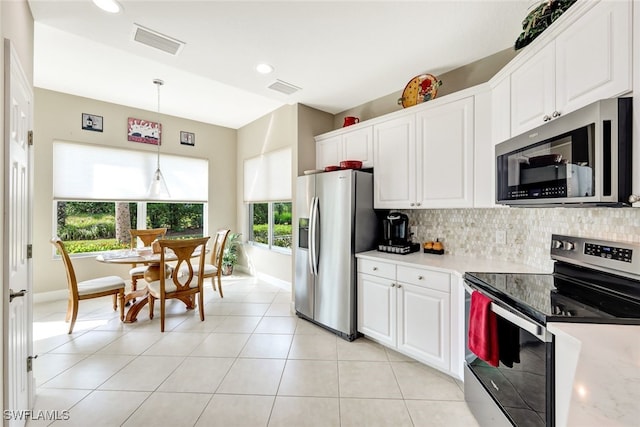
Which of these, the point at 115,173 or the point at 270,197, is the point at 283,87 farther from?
the point at 115,173

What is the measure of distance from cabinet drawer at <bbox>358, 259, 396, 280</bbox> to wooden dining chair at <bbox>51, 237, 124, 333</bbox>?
9.52 ft

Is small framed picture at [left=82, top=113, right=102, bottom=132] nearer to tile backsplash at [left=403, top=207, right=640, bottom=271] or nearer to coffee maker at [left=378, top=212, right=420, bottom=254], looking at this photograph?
coffee maker at [left=378, top=212, right=420, bottom=254]

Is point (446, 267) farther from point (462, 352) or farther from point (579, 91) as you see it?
point (579, 91)

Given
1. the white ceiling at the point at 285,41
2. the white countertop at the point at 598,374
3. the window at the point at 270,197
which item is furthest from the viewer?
the window at the point at 270,197

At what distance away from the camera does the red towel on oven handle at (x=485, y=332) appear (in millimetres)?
1458

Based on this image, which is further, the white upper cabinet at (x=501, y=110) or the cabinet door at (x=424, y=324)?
the cabinet door at (x=424, y=324)

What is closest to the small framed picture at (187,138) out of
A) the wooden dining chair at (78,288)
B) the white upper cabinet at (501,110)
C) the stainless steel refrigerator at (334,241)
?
the wooden dining chair at (78,288)

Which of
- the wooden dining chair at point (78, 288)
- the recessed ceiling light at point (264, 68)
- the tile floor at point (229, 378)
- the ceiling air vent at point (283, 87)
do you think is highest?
the recessed ceiling light at point (264, 68)

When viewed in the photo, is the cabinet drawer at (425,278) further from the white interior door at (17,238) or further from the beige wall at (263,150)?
the white interior door at (17,238)

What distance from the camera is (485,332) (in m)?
1.49

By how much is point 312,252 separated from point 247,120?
325 cm

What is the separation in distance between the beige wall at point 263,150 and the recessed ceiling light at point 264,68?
2.65 feet

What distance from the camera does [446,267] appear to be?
2.07 m

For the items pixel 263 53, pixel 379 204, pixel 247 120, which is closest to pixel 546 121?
pixel 379 204
